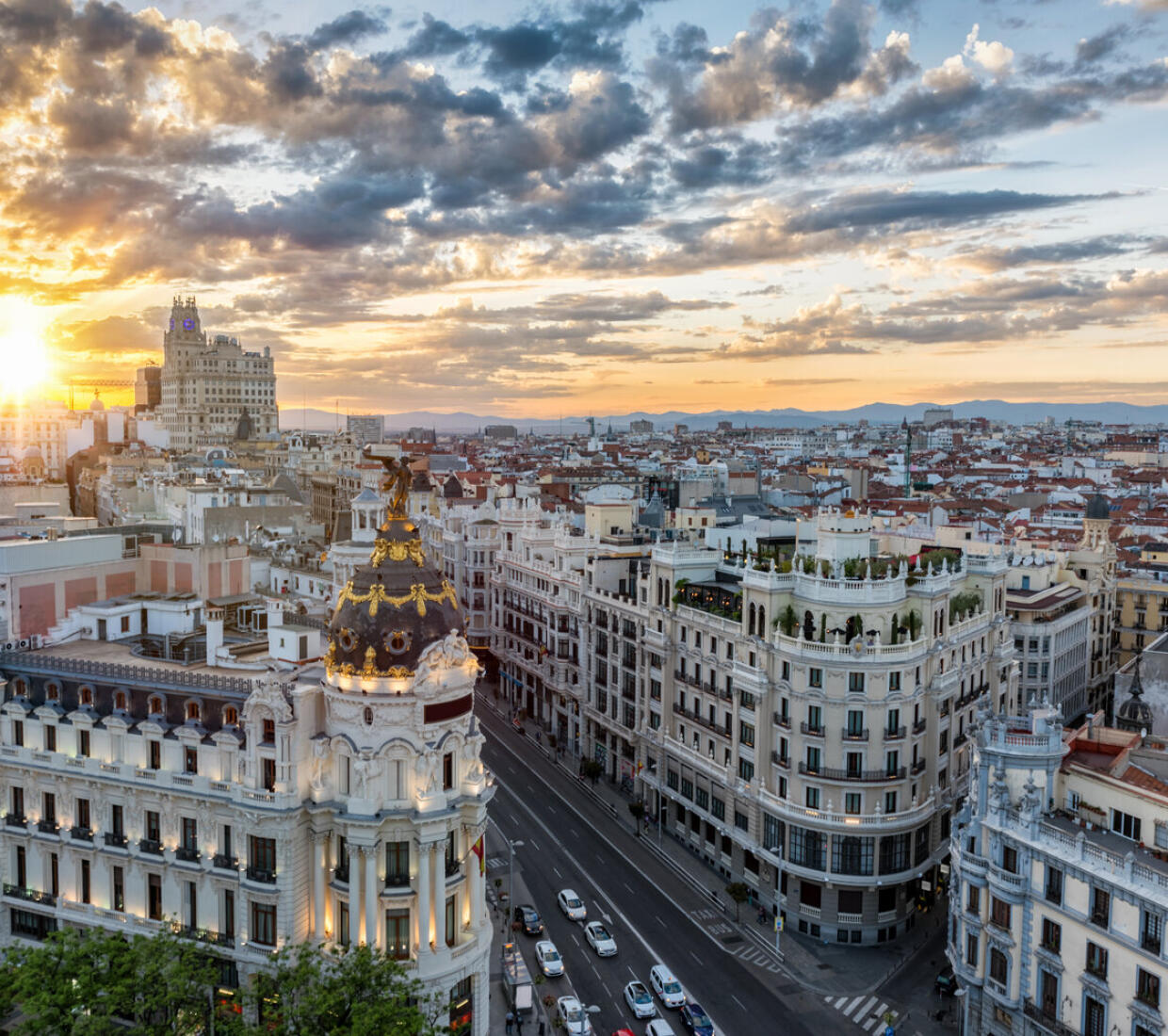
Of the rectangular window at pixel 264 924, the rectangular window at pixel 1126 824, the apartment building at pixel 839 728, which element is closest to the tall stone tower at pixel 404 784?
the rectangular window at pixel 264 924

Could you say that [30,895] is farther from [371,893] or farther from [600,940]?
[600,940]

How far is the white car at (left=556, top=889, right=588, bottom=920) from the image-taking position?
7811 cm

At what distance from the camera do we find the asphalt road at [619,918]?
221 feet

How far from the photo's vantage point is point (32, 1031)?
45812mm

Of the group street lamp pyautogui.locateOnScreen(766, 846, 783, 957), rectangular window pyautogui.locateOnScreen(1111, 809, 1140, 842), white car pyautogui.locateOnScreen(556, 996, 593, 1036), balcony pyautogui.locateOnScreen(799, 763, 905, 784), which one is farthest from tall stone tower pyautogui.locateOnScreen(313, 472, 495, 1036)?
rectangular window pyautogui.locateOnScreen(1111, 809, 1140, 842)

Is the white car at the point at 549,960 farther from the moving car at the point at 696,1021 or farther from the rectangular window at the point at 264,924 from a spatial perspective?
the rectangular window at the point at 264,924

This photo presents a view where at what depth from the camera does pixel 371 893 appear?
187 ft

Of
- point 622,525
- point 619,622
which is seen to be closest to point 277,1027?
point 619,622

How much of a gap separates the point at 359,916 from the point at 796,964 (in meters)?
34.0

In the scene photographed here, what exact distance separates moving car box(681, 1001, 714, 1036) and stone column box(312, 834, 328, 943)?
2374 centimetres

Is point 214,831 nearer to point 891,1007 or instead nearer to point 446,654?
point 446,654

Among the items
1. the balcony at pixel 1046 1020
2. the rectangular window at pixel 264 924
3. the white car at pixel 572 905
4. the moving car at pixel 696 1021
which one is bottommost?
the moving car at pixel 696 1021

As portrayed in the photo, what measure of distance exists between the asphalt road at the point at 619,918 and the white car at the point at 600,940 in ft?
1.69

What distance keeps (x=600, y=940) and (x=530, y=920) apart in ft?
19.1
